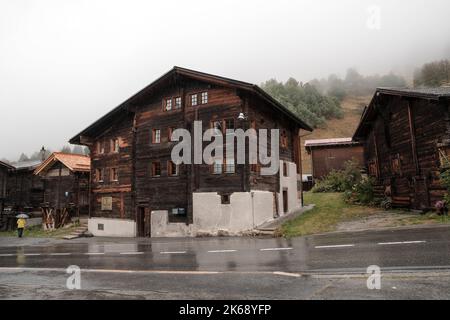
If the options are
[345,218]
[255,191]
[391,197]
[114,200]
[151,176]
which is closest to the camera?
[345,218]

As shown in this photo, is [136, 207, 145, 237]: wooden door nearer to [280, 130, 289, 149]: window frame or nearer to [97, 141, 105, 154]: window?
[97, 141, 105, 154]: window

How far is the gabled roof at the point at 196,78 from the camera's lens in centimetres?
2203

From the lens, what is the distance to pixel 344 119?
102625mm

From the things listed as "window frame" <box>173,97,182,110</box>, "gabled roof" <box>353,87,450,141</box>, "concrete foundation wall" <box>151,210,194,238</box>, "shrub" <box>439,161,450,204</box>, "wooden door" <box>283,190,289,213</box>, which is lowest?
"concrete foundation wall" <box>151,210,194,238</box>

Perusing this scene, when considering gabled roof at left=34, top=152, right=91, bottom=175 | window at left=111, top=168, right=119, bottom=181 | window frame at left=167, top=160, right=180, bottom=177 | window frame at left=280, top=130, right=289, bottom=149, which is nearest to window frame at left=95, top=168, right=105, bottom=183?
window at left=111, top=168, right=119, bottom=181

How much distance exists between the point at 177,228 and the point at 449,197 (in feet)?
55.4

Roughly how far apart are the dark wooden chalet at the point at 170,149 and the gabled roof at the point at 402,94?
19.8 ft

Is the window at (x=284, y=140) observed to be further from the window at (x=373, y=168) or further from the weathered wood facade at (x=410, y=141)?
the window at (x=373, y=168)

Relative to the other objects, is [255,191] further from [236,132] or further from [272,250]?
[272,250]

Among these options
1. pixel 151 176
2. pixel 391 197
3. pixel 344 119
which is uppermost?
pixel 344 119

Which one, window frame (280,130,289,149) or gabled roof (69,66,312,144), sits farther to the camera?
window frame (280,130,289,149)

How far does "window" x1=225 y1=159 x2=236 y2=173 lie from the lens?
72.6 feet

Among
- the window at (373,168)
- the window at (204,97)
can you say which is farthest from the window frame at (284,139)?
the window at (373,168)

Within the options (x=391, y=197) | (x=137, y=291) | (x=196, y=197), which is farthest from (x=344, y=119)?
(x=137, y=291)
